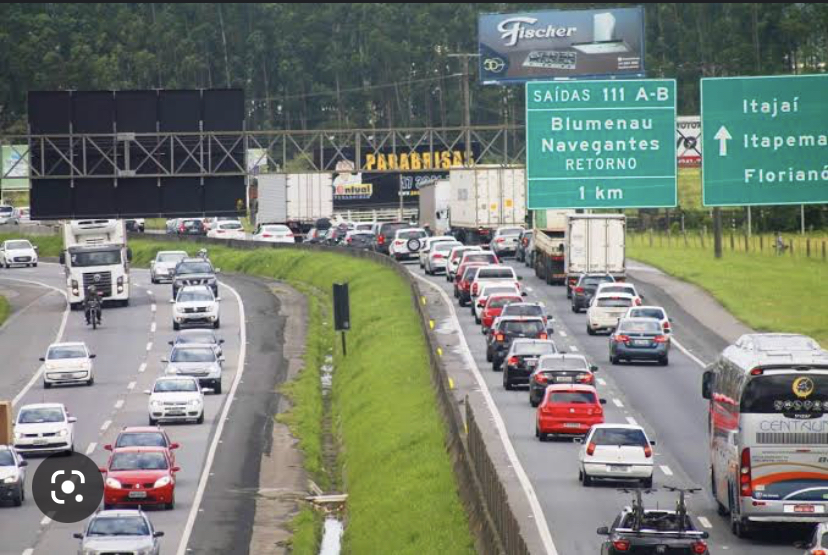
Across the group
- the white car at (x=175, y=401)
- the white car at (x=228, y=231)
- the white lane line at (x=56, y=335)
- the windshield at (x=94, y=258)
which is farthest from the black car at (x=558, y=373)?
the white car at (x=228, y=231)

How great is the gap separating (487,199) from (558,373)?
4768cm

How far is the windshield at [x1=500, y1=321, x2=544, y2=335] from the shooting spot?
55.7 m

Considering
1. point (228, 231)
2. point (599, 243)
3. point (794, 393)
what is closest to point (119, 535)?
point (794, 393)

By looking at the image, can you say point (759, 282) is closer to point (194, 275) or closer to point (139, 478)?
point (194, 275)

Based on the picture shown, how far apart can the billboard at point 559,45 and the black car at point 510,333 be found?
56.3 meters

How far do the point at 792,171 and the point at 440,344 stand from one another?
547 inches

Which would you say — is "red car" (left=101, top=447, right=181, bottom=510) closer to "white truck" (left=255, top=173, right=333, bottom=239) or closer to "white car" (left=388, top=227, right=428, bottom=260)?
"white car" (left=388, top=227, right=428, bottom=260)

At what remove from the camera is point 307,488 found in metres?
46.0

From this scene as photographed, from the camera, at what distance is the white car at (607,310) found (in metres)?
63.4

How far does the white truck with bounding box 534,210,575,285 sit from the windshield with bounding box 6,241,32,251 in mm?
40857

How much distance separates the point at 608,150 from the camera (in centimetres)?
6066

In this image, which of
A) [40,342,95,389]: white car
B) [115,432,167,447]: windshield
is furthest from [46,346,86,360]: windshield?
[115,432,167,447]: windshield

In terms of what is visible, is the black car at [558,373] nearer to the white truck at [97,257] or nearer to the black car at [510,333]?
the black car at [510,333]

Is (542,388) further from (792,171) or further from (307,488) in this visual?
(792,171)
